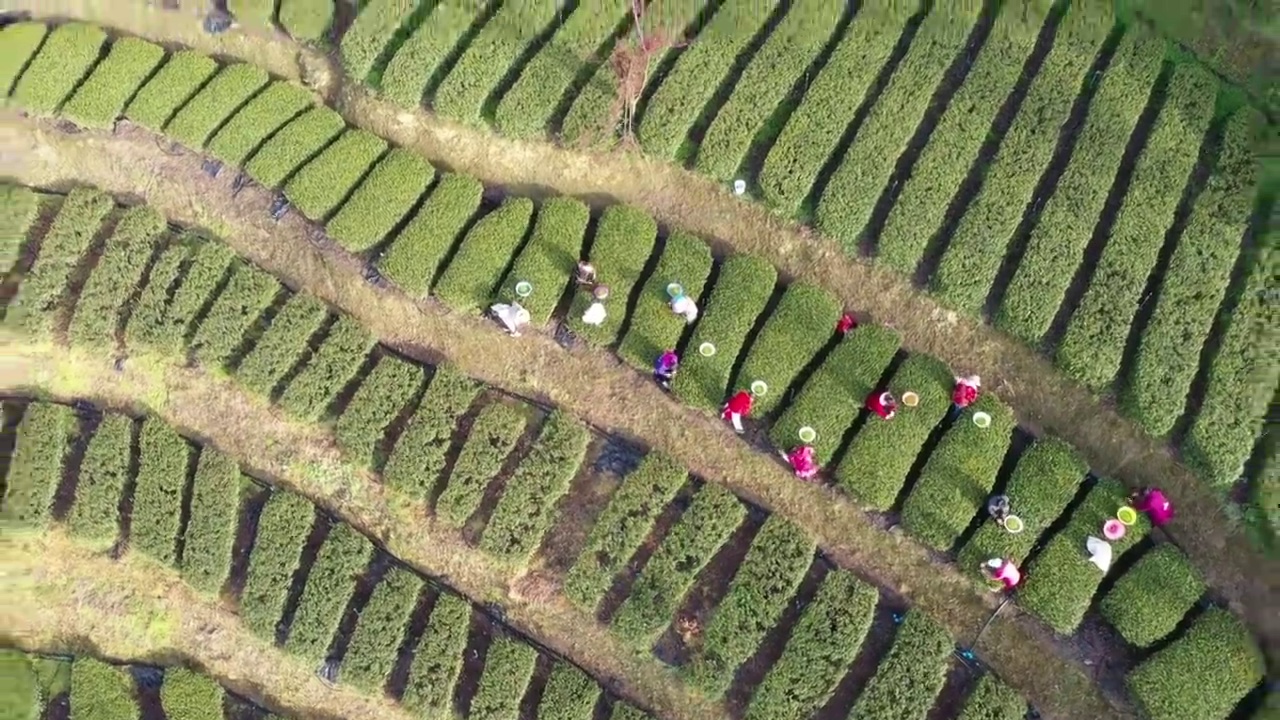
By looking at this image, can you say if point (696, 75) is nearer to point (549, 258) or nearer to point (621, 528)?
point (549, 258)

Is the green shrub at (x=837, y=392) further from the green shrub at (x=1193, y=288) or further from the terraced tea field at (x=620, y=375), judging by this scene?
the green shrub at (x=1193, y=288)

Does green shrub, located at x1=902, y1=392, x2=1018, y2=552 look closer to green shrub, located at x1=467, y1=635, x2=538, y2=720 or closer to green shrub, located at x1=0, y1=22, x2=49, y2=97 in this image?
green shrub, located at x1=467, y1=635, x2=538, y2=720

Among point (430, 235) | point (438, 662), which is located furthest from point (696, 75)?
point (438, 662)

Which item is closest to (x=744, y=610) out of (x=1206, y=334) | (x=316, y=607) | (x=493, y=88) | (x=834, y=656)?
(x=834, y=656)

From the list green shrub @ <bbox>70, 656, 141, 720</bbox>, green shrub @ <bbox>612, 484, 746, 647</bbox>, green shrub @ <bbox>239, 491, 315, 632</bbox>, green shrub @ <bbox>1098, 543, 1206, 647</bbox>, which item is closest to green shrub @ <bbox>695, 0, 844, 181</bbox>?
green shrub @ <bbox>612, 484, 746, 647</bbox>

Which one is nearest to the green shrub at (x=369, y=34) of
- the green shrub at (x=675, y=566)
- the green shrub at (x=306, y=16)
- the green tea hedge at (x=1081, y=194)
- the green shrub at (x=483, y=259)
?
the green shrub at (x=306, y=16)

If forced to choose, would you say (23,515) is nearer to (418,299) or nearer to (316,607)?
(316,607)
